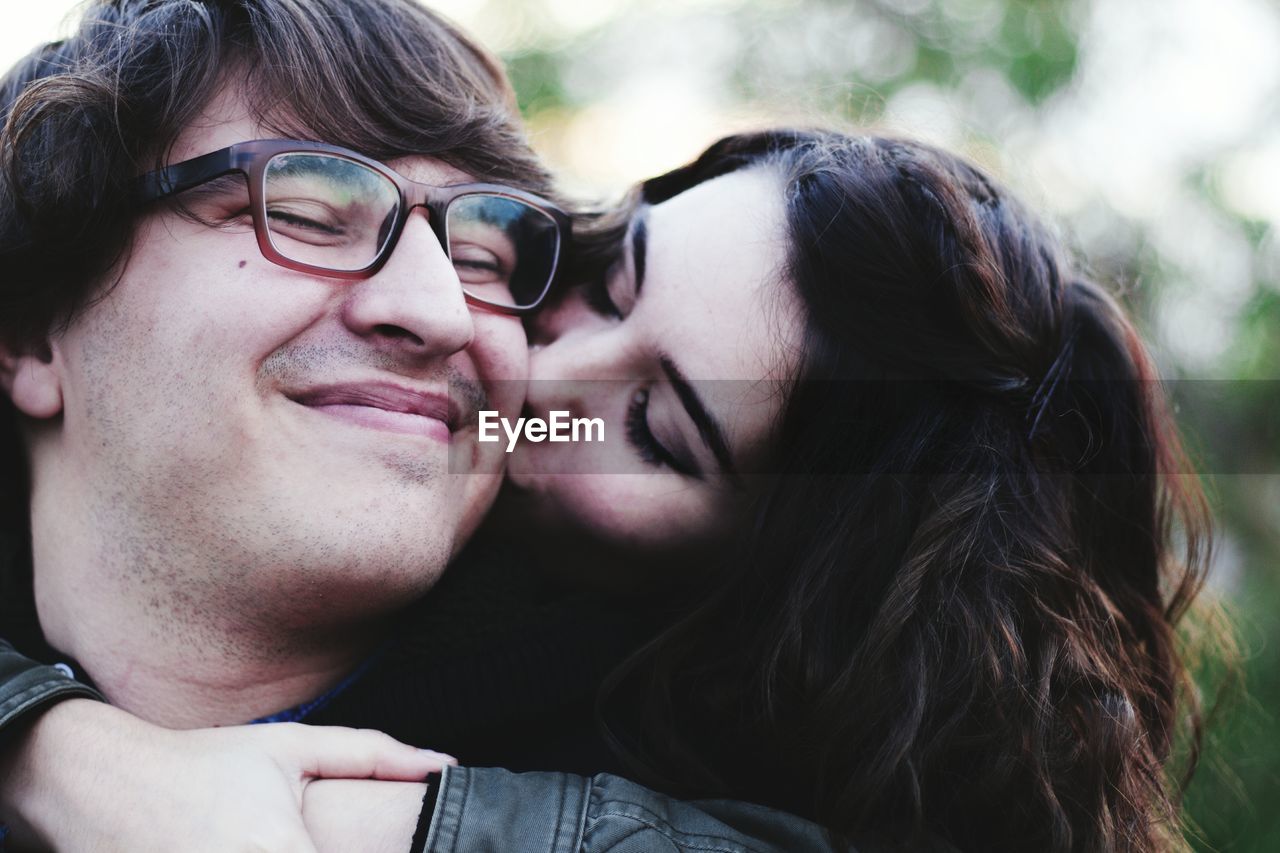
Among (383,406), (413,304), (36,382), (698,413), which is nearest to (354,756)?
(383,406)

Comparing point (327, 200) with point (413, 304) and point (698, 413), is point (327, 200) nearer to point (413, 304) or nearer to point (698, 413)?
point (413, 304)

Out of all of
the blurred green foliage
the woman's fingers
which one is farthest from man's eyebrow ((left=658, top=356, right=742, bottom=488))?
the blurred green foliage

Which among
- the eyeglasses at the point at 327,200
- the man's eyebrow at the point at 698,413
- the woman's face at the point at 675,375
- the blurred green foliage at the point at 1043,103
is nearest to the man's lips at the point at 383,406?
the eyeglasses at the point at 327,200

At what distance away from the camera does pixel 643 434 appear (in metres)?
2.17

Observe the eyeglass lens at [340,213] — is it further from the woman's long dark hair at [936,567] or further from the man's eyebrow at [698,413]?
the woman's long dark hair at [936,567]

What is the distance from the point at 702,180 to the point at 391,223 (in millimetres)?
847

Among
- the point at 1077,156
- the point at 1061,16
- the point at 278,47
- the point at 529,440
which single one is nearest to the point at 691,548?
the point at 529,440

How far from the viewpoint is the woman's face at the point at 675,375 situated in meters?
2.05

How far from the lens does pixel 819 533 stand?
2076 mm

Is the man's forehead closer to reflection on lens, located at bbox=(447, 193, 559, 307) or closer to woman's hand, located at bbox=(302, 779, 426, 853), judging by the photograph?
reflection on lens, located at bbox=(447, 193, 559, 307)

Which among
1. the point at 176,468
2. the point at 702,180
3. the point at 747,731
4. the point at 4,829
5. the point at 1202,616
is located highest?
the point at 702,180

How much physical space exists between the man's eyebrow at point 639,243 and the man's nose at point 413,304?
45 cm

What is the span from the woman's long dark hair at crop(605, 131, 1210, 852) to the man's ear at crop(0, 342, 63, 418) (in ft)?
4.36

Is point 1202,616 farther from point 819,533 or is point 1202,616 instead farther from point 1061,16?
point 1061,16
